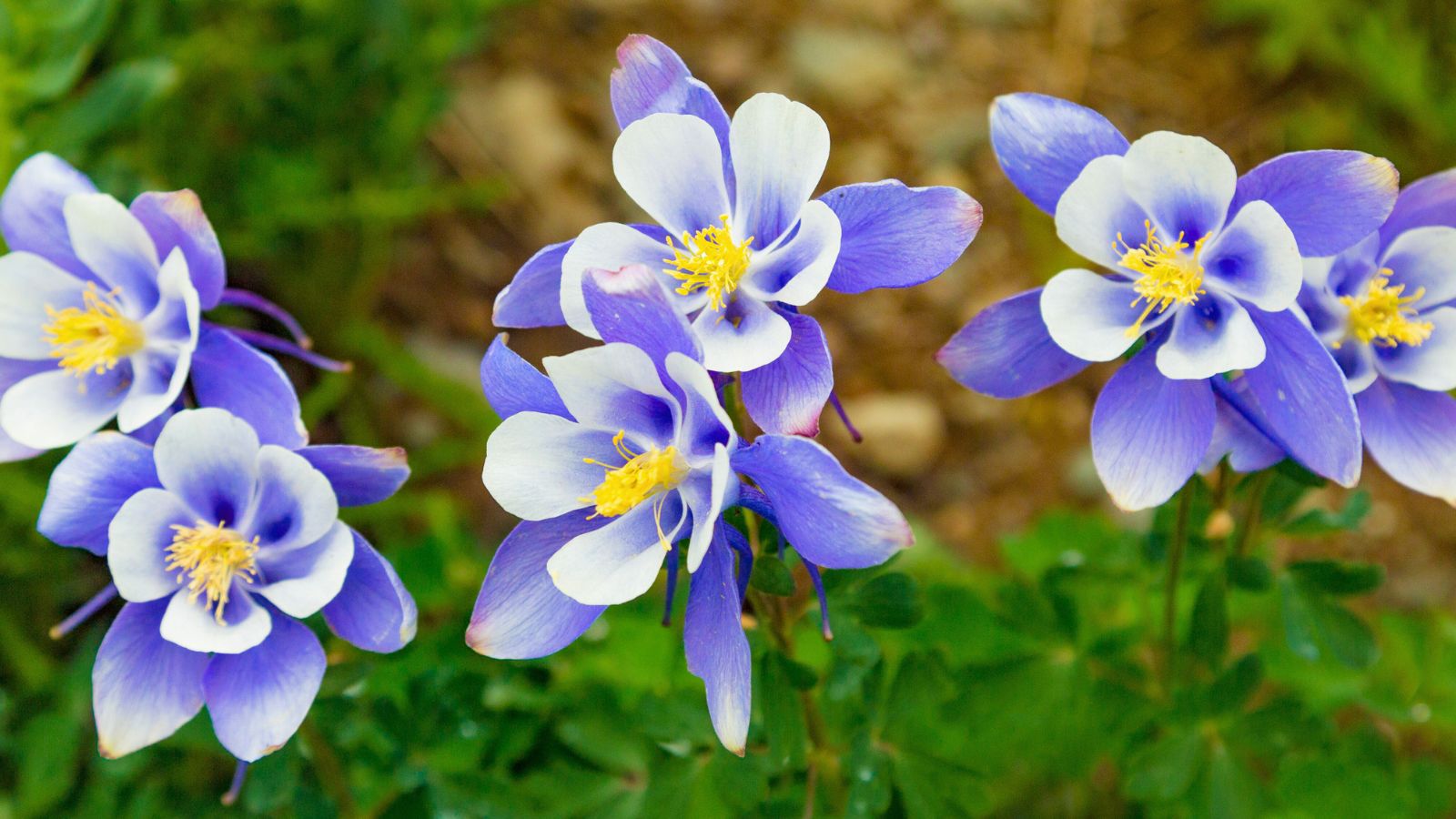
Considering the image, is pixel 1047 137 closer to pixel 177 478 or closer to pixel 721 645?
pixel 721 645

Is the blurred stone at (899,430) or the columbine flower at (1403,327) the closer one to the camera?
the columbine flower at (1403,327)

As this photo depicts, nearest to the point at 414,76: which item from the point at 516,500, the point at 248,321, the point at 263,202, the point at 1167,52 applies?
the point at 263,202

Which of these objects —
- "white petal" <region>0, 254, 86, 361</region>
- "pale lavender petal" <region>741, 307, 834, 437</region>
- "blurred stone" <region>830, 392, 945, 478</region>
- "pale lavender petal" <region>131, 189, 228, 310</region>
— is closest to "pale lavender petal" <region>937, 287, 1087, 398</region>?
"pale lavender petal" <region>741, 307, 834, 437</region>

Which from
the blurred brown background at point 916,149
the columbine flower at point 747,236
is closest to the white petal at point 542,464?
the columbine flower at point 747,236

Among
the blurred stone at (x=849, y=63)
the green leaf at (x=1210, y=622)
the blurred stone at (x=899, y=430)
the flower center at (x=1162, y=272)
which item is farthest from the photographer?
the blurred stone at (x=849, y=63)

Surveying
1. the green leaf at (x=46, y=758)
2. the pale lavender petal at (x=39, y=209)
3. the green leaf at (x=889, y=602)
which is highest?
Answer: the pale lavender petal at (x=39, y=209)

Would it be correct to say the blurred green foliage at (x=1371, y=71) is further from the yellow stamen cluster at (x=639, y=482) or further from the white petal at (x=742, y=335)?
the yellow stamen cluster at (x=639, y=482)

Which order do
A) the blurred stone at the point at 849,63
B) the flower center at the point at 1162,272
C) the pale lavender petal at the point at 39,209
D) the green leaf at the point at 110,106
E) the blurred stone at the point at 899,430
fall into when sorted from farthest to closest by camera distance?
the blurred stone at the point at 849,63, the blurred stone at the point at 899,430, the green leaf at the point at 110,106, the pale lavender petal at the point at 39,209, the flower center at the point at 1162,272

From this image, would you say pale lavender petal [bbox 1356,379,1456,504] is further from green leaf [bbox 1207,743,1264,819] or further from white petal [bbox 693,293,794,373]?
white petal [bbox 693,293,794,373]
